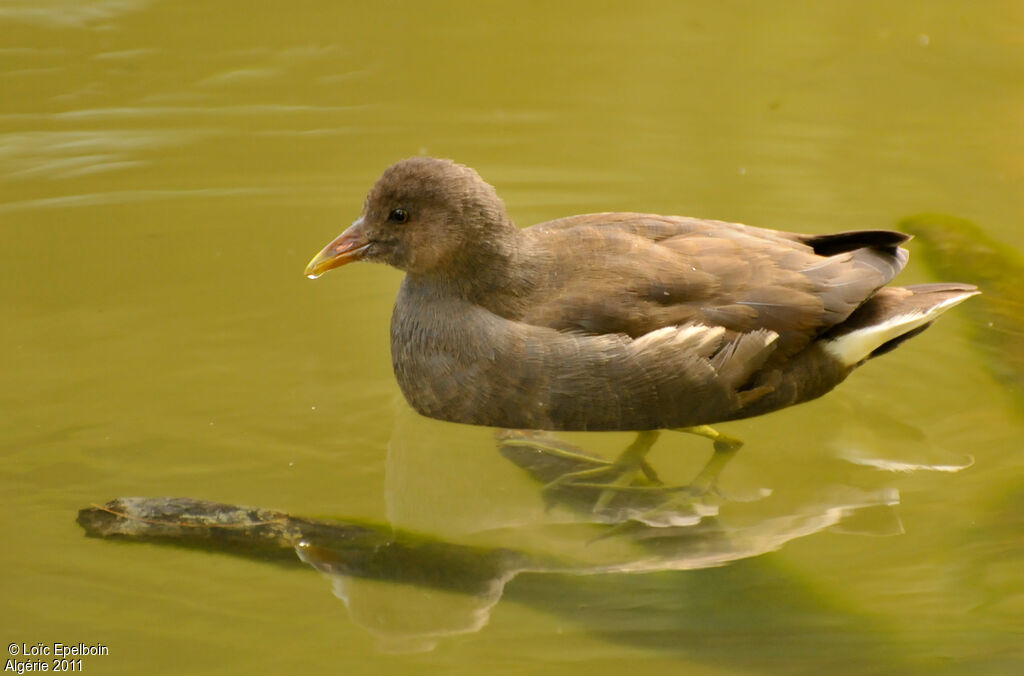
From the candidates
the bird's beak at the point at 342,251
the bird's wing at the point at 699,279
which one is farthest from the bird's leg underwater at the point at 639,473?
the bird's beak at the point at 342,251

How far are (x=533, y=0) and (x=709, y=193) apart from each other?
3027mm

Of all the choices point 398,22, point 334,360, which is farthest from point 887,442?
point 398,22

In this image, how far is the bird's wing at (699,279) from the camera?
534 cm

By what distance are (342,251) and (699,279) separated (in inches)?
58.5

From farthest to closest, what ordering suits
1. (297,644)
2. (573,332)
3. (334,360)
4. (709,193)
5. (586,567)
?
1. (709,193)
2. (334,360)
3. (573,332)
4. (586,567)
5. (297,644)

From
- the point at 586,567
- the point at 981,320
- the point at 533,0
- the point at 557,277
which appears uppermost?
the point at 533,0

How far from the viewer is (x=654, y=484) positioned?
→ 17.8 ft

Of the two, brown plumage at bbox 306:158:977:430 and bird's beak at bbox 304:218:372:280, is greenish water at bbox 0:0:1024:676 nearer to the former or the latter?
brown plumage at bbox 306:158:977:430

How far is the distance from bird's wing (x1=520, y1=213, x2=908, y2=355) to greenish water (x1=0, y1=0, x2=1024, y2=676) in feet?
2.06

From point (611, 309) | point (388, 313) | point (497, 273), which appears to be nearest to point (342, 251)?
point (497, 273)

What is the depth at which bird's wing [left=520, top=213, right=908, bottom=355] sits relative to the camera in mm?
5340

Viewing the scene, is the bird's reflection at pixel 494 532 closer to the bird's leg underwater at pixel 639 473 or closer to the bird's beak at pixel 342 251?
the bird's leg underwater at pixel 639 473

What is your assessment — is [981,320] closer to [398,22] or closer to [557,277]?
[557,277]

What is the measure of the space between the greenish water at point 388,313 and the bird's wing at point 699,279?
627 mm
